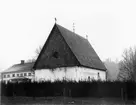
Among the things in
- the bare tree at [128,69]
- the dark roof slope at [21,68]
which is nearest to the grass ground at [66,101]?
the bare tree at [128,69]

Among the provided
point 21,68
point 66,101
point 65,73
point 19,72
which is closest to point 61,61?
point 65,73

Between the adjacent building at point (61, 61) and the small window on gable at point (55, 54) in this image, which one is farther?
the small window on gable at point (55, 54)

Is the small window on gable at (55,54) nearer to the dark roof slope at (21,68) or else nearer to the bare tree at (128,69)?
the bare tree at (128,69)

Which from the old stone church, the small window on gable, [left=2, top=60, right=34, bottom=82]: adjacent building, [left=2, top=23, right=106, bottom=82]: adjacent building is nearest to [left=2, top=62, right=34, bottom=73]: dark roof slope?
[left=2, top=60, right=34, bottom=82]: adjacent building

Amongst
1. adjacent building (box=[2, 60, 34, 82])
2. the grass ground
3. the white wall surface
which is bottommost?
the grass ground

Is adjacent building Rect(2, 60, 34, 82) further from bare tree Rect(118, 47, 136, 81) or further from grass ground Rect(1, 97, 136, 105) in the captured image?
grass ground Rect(1, 97, 136, 105)

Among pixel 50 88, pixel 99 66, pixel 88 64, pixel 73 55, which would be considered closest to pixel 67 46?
pixel 73 55

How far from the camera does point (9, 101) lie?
27625 millimetres

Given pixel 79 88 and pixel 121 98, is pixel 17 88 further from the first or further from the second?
pixel 121 98

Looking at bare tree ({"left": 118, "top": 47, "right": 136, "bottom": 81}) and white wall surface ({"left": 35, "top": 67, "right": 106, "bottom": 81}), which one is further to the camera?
bare tree ({"left": 118, "top": 47, "right": 136, "bottom": 81})

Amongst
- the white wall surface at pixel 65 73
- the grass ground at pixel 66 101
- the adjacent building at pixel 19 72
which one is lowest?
the grass ground at pixel 66 101

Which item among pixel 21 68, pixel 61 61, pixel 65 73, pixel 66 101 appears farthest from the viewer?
pixel 21 68

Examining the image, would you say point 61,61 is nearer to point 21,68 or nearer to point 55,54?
point 55,54

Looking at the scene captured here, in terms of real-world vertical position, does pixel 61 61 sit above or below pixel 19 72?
above
